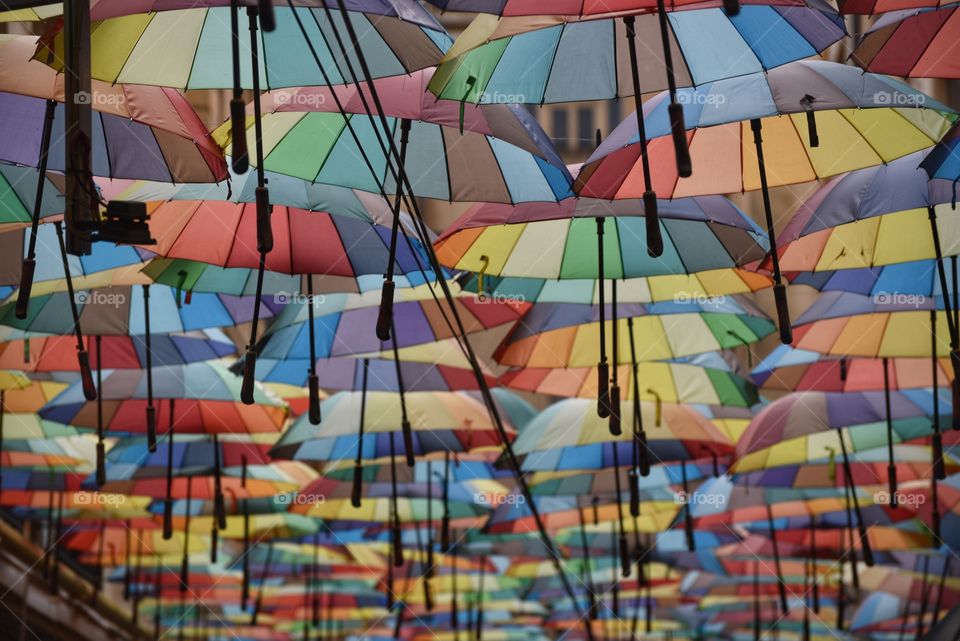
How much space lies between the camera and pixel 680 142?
5.24 meters

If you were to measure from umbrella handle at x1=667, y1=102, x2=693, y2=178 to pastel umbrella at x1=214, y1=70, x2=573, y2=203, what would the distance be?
203 centimetres

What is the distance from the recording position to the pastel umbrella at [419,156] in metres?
7.58

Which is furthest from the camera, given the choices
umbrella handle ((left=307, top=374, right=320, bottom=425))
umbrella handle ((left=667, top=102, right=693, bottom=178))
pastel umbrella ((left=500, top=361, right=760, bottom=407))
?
pastel umbrella ((left=500, top=361, right=760, bottom=407))

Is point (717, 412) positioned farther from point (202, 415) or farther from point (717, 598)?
point (717, 598)

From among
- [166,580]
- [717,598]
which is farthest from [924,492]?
[166,580]

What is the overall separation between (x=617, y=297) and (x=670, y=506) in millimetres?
7621

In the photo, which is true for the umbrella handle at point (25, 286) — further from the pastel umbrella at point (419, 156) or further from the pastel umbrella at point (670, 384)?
the pastel umbrella at point (670, 384)

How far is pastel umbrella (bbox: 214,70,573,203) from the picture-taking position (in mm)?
7582

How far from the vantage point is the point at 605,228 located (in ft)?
30.7

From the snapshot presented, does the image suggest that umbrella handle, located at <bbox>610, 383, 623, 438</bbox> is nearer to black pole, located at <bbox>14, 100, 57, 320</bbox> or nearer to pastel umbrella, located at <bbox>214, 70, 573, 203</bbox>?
pastel umbrella, located at <bbox>214, 70, 573, 203</bbox>

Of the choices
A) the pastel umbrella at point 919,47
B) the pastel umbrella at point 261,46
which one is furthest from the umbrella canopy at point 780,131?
the pastel umbrella at point 261,46

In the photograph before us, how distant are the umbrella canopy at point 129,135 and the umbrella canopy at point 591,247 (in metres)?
1.87

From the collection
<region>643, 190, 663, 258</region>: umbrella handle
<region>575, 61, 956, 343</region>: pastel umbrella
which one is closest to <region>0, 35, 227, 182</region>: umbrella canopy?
Answer: <region>575, 61, 956, 343</region>: pastel umbrella

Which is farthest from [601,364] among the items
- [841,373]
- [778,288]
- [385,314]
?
[841,373]
